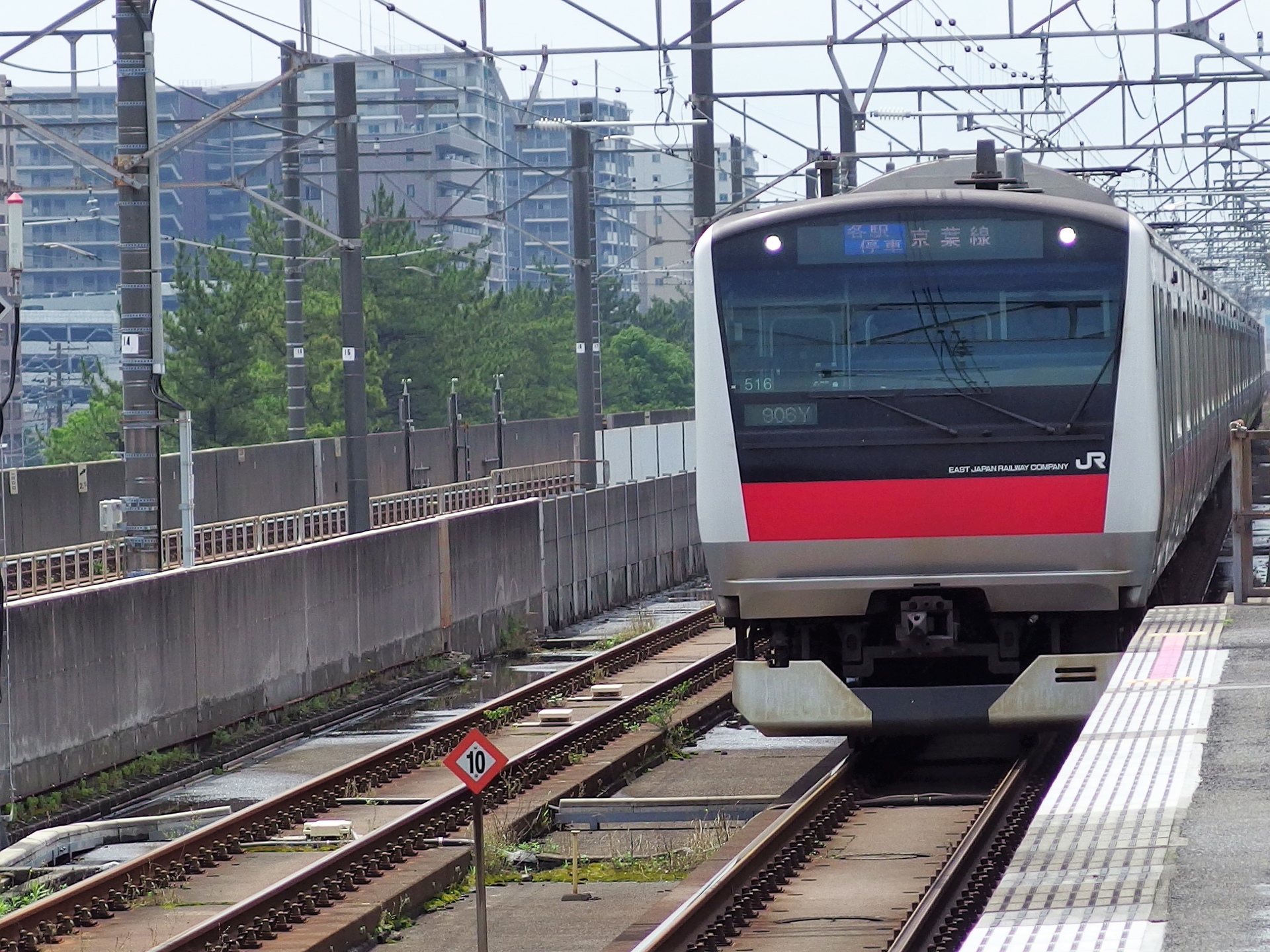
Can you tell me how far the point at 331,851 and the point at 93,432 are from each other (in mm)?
42738

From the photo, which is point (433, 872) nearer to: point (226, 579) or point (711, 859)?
point (711, 859)

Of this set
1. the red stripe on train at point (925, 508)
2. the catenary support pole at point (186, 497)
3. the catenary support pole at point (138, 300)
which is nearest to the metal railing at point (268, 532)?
the catenary support pole at point (186, 497)

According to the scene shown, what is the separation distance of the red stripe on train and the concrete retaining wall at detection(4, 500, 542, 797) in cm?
539

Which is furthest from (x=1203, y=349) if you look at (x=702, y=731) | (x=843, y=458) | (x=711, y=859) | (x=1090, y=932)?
(x=1090, y=932)

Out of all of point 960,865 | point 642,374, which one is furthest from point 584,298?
point 642,374

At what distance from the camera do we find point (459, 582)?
81.6ft

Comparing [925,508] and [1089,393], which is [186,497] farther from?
[1089,393]

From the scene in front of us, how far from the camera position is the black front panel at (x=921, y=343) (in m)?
12.7

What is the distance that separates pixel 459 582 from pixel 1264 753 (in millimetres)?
16866

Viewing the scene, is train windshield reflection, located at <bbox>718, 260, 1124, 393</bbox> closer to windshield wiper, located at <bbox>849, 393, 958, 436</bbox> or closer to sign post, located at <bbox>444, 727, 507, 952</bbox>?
windshield wiper, located at <bbox>849, 393, 958, 436</bbox>

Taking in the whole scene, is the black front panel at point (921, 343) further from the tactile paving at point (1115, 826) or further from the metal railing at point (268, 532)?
the metal railing at point (268, 532)

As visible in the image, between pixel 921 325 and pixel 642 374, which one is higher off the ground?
pixel 642 374

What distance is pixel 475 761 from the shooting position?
10.6 m

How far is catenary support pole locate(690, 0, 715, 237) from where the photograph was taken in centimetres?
2980
